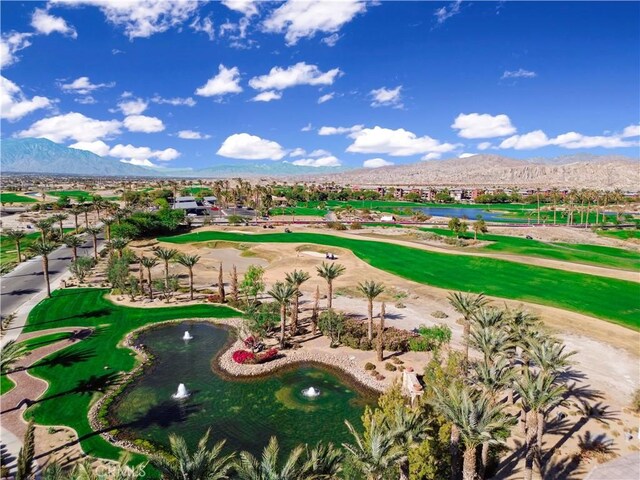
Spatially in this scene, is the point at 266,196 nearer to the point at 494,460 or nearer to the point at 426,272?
the point at 426,272

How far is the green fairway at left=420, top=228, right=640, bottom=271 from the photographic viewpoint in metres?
82.6

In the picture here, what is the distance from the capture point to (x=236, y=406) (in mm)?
31234

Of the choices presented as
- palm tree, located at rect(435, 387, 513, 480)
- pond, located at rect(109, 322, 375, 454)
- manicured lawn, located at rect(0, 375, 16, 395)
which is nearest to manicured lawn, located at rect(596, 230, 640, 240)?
pond, located at rect(109, 322, 375, 454)

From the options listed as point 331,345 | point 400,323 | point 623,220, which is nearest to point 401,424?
point 331,345

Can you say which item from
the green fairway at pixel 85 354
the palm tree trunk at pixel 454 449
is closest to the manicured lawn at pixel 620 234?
the green fairway at pixel 85 354

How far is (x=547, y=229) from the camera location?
121m

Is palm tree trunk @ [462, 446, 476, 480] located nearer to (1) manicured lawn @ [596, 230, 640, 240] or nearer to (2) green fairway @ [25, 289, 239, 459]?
(2) green fairway @ [25, 289, 239, 459]

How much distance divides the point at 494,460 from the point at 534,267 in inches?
2384

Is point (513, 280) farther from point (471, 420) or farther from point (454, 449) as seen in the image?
point (471, 420)

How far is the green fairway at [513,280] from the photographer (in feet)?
180

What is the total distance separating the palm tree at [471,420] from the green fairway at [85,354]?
68.6ft

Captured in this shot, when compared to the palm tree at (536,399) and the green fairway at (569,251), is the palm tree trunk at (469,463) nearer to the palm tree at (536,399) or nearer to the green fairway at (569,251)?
the palm tree at (536,399)

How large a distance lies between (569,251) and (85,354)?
324 feet

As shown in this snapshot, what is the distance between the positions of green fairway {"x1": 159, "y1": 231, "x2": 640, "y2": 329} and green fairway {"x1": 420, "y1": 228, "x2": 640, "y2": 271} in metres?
13.7
